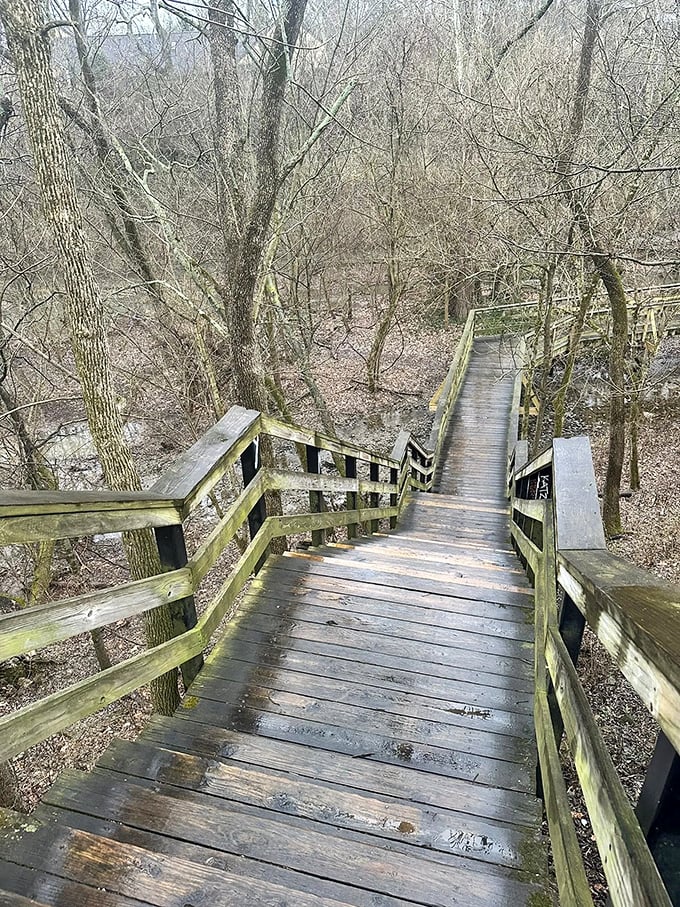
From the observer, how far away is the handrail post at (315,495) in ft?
15.1

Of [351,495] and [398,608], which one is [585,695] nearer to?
[398,608]

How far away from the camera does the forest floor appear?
605 centimetres

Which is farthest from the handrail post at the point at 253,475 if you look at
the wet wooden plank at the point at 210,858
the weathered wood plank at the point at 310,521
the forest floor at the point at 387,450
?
the forest floor at the point at 387,450

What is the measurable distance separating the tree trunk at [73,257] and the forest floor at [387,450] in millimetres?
2037

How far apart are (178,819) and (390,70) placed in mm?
16608

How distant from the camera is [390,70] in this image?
14.2 metres

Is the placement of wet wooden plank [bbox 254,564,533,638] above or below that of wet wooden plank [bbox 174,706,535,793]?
below

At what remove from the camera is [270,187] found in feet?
23.1

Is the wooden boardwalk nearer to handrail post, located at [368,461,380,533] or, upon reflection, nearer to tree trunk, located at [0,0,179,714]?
tree trunk, located at [0,0,179,714]

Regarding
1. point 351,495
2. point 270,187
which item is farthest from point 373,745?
point 270,187

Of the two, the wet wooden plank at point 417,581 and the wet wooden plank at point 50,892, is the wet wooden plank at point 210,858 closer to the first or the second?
the wet wooden plank at point 50,892

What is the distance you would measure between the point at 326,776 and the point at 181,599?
1018 mm

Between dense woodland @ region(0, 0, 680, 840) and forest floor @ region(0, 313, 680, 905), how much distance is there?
0.36 meters

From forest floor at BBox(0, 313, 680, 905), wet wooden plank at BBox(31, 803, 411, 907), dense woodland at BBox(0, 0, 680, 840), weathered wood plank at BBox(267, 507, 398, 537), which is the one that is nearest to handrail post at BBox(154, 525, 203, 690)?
wet wooden plank at BBox(31, 803, 411, 907)
